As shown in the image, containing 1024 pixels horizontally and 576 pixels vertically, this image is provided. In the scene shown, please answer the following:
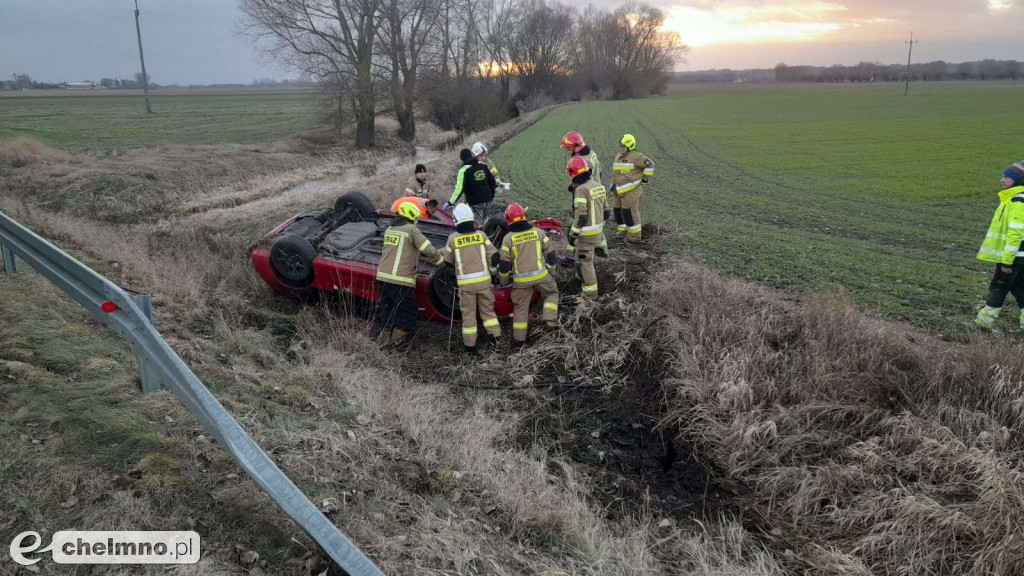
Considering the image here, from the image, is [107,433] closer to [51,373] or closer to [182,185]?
[51,373]

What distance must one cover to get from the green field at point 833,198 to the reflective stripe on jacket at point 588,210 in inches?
70.0

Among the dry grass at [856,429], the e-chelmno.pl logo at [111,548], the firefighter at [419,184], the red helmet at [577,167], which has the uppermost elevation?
the red helmet at [577,167]

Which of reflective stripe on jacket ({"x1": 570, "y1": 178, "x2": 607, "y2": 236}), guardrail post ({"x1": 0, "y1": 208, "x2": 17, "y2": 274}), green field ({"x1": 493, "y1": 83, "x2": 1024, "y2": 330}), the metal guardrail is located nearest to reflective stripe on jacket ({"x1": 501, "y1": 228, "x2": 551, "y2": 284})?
reflective stripe on jacket ({"x1": 570, "y1": 178, "x2": 607, "y2": 236})

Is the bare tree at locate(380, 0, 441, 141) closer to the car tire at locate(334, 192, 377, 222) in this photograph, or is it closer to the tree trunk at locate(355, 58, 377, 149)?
the tree trunk at locate(355, 58, 377, 149)

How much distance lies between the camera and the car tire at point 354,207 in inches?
324

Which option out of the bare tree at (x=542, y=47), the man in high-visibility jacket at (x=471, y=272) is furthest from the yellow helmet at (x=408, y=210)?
the bare tree at (x=542, y=47)

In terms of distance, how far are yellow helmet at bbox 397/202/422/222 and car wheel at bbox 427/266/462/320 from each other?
25.3 inches

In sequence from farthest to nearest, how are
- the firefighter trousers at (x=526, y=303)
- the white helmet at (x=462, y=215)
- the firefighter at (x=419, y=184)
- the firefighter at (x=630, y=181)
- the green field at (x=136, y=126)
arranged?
1. the green field at (x=136, y=126)
2. the firefighter at (x=419, y=184)
3. the firefighter at (x=630, y=181)
4. the firefighter trousers at (x=526, y=303)
5. the white helmet at (x=462, y=215)

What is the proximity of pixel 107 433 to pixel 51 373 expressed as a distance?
861mm

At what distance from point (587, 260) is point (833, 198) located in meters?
9.00

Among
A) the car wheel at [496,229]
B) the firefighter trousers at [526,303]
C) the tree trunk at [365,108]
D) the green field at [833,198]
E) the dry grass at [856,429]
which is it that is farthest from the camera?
the tree trunk at [365,108]

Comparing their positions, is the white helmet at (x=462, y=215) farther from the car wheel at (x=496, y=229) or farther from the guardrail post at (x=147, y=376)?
the guardrail post at (x=147, y=376)

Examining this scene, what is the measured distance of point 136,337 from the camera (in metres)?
3.46

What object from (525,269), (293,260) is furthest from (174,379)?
(293,260)
